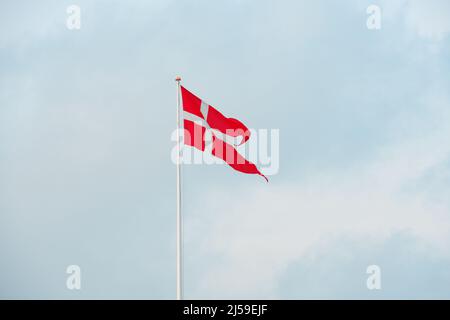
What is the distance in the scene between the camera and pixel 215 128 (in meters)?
34.3

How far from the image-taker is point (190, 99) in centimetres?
3419

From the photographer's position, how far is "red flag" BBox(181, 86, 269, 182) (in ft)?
111

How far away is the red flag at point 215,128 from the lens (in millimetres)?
33750
